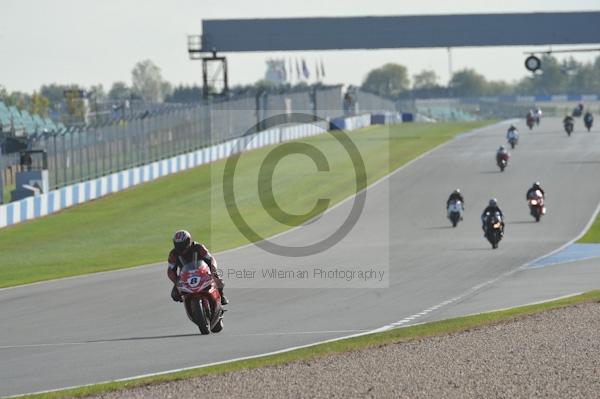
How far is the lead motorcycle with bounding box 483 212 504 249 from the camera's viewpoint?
107 ft

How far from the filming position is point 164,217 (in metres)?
44.7

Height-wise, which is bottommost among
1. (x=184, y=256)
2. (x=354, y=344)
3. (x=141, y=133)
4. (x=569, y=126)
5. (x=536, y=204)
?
(x=536, y=204)

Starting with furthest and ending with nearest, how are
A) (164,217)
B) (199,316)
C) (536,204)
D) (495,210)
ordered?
(164,217)
(536,204)
(495,210)
(199,316)

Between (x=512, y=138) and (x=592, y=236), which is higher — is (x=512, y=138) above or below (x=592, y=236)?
above

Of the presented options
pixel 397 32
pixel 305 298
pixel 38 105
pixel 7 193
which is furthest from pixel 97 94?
pixel 305 298

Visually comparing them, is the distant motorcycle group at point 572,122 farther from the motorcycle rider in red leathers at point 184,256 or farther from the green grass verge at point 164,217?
the motorcycle rider in red leathers at point 184,256

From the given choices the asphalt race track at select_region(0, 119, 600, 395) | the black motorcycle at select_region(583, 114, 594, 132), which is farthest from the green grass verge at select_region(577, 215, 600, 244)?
the black motorcycle at select_region(583, 114, 594, 132)

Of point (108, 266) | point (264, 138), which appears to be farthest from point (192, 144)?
point (108, 266)

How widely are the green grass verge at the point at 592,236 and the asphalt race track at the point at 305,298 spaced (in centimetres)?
47

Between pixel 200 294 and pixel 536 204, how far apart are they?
24.5 m

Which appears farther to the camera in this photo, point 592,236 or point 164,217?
point 164,217

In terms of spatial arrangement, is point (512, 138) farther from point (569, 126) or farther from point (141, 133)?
point (141, 133)

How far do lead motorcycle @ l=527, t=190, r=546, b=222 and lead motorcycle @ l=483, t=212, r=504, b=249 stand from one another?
716 centimetres

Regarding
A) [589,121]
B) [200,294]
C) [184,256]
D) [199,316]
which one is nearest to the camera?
[200,294]
